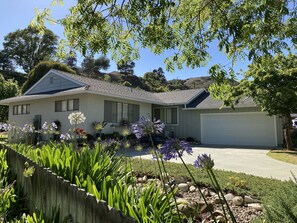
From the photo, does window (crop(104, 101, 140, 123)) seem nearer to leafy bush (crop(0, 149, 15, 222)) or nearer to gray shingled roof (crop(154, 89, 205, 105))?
gray shingled roof (crop(154, 89, 205, 105))

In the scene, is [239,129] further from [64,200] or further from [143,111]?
[64,200]

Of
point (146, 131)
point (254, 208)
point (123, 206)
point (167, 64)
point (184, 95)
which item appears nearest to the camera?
point (146, 131)

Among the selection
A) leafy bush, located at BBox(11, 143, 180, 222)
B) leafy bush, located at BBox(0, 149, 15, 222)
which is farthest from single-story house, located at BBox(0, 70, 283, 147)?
leafy bush, located at BBox(11, 143, 180, 222)

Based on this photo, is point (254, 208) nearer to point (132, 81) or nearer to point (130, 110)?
point (130, 110)

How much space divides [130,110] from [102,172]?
17.0 m

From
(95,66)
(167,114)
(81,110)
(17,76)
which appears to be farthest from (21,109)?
(95,66)

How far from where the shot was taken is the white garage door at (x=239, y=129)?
1880 centimetres

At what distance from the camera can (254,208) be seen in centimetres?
496

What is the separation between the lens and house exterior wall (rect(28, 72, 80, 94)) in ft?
66.3

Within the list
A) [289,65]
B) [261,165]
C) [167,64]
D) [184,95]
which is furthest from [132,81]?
[167,64]

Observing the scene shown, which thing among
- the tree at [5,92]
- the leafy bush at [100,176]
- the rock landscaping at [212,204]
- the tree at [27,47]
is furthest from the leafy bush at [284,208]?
the tree at [27,47]

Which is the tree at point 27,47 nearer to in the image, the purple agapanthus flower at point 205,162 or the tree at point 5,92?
the tree at point 5,92

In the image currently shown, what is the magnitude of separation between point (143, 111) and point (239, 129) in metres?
7.73

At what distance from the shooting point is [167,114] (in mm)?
24125
